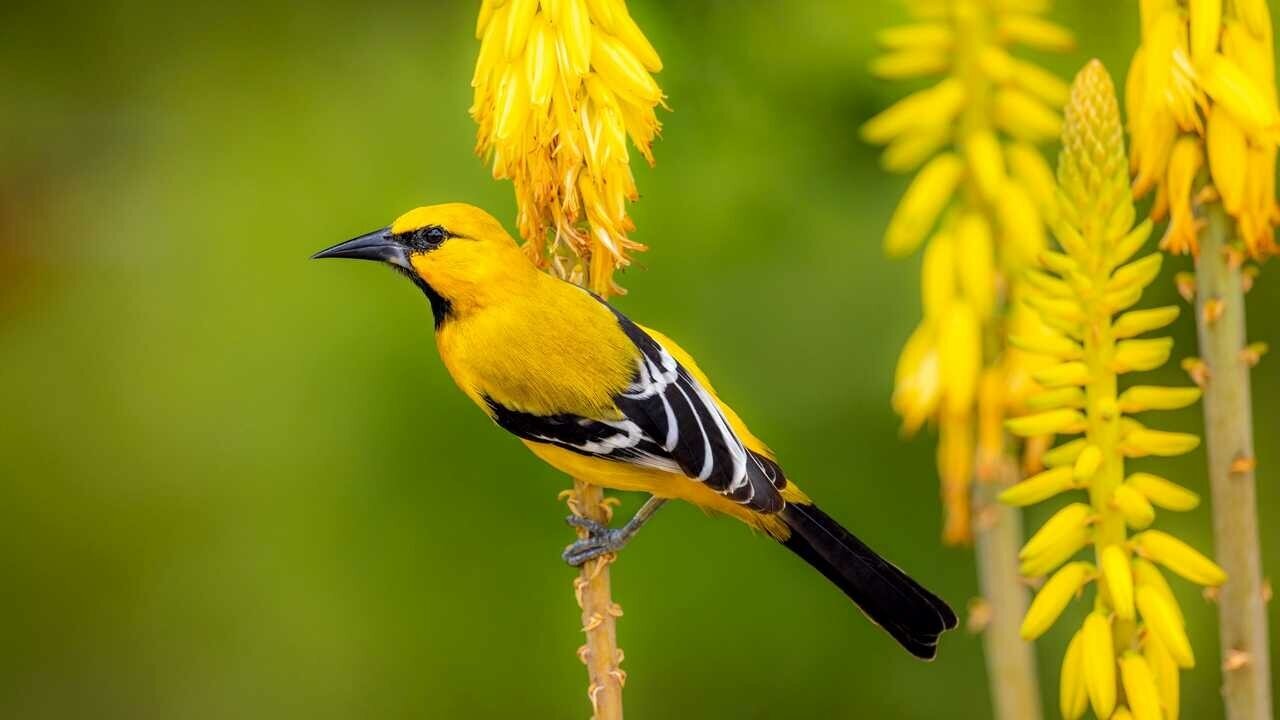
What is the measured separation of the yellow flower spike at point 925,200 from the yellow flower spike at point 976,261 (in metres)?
0.04

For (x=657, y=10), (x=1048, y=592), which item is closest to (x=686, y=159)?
(x=657, y=10)

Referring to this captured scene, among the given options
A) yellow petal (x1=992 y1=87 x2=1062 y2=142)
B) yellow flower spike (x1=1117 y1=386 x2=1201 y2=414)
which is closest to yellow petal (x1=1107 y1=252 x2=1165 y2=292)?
yellow flower spike (x1=1117 y1=386 x2=1201 y2=414)

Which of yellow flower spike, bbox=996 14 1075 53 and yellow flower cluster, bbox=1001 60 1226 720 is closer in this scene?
yellow flower cluster, bbox=1001 60 1226 720

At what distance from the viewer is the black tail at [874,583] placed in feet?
6.07

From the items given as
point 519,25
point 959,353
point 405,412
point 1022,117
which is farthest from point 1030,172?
Answer: point 405,412

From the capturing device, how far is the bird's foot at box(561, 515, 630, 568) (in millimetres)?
1684

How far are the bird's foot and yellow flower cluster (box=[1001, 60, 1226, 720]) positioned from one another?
42 centimetres

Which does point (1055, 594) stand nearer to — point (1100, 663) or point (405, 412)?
point (1100, 663)

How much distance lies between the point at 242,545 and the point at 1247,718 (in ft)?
7.07

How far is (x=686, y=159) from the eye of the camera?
2965mm

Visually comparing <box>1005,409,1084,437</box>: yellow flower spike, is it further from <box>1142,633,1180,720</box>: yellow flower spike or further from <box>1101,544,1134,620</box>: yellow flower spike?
<box>1142,633,1180,720</box>: yellow flower spike

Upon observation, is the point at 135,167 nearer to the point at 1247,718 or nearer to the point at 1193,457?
the point at 1193,457

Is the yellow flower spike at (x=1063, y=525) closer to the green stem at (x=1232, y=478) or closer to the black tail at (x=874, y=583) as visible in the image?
the green stem at (x=1232, y=478)

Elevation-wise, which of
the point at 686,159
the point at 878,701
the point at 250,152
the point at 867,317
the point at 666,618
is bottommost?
the point at 878,701
